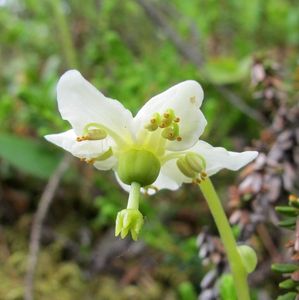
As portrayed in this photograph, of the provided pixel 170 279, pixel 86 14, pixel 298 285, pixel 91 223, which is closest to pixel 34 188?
pixel 91 223

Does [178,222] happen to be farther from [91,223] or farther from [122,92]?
[122,92]

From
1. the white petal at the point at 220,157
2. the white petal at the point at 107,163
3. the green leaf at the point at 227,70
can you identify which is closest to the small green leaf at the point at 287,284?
the white petal at the point at 220,157

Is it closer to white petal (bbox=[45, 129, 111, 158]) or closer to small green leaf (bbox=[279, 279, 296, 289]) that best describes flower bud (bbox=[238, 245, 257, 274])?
small green leaf (bbox=[279, 279, 296, 289])

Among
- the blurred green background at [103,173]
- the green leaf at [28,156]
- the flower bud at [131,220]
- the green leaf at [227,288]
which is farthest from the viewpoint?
the green leaf at [28,156]

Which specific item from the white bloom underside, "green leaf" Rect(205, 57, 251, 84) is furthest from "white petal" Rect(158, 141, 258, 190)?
"green leaf" Rect(205, 57, 251, 84)

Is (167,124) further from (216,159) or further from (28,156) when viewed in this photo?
(28,156)

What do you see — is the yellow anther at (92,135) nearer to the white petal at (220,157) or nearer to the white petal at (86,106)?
the white petal at (86,106)

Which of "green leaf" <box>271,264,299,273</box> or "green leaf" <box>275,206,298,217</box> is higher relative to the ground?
"green leaf" <box>275,206,298,217</box>
